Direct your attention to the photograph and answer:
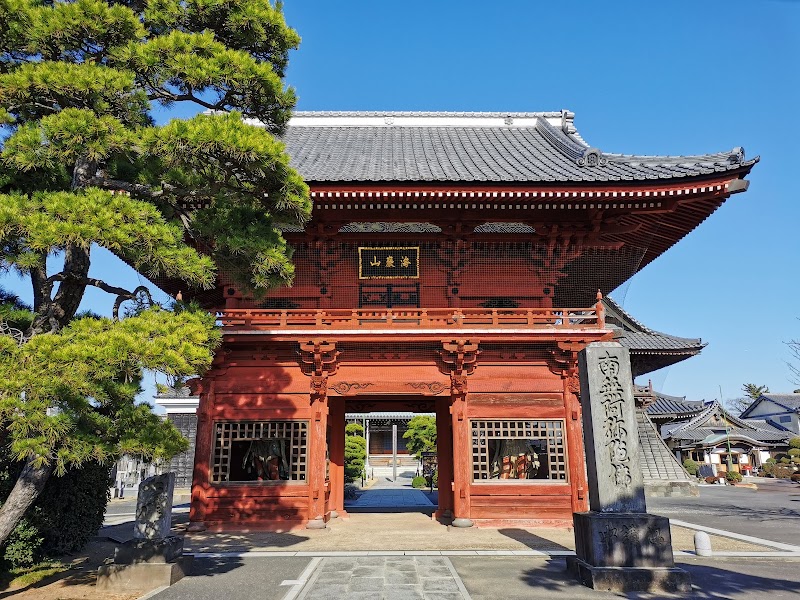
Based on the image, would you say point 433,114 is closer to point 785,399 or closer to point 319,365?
point 319,365

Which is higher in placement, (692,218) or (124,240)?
(692,218)

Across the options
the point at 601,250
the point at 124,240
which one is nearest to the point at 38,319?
the point at 124,240

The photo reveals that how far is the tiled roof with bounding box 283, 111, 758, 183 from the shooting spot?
41.3ft

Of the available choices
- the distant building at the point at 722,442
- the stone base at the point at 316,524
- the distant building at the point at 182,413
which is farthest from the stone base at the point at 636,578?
the distant building at the point at 722,442

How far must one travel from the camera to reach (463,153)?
54.6 feet

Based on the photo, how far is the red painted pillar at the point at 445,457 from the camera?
14562mm

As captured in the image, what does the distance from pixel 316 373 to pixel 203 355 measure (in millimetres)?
6571

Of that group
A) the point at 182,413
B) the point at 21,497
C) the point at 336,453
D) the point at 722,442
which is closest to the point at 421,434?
the point at 182,413

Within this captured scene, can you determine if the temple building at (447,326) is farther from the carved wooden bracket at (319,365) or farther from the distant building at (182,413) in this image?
the distant building at (182,413)

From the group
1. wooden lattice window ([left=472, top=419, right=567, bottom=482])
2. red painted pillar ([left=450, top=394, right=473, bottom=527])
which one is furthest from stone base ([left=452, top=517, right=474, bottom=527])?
wooden lattice window ([left=472, top=419, right=567, bottom=482])

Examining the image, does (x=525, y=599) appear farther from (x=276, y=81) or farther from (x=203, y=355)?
(x=276, y=81)

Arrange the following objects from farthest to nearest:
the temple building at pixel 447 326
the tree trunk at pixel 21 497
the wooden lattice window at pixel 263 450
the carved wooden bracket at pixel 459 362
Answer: the wooden lattice window at pixel 263 450
the carved wooden bracket at pixel 459 362
the temple building at pixel 447 326
the tree trunk at pixel 21 497

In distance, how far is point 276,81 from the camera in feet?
25.7

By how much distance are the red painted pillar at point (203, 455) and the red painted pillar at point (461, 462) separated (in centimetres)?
637
